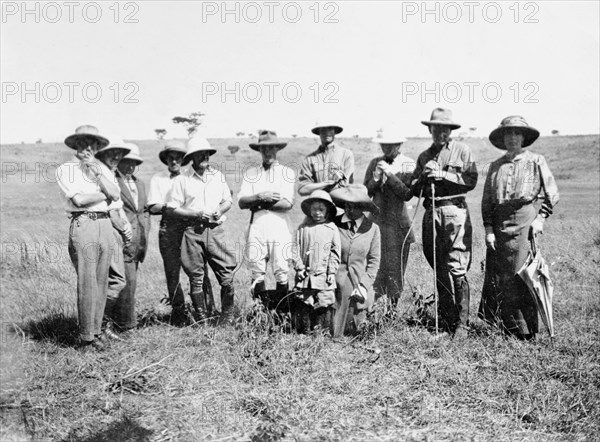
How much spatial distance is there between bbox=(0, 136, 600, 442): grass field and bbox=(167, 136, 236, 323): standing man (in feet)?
1.81

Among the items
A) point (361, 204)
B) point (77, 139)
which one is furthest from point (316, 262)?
point (77, 139)

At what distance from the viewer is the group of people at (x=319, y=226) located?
18.2ft

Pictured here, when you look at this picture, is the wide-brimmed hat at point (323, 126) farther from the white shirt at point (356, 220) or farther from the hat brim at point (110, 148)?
the hat brim at point (110, 148)

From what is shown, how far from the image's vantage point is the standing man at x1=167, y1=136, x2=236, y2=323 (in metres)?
6.23

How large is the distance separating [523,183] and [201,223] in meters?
3.55

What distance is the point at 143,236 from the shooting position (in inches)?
256

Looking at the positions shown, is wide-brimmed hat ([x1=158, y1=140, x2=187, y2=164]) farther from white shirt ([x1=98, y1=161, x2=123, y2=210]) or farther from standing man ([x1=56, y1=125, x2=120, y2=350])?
standing man ([x1=56, y1=125, x2=120, y2=350])

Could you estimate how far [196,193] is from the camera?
629 cm

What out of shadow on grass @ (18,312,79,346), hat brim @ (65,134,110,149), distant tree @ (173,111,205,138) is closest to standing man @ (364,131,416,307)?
hat brim @ (65,134,110,149)

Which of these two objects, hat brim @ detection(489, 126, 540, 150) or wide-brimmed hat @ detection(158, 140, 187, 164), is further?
wide-brimmed hat @ detection(158, 140, 187, 164)

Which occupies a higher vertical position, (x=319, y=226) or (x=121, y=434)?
(x=319, y=226)

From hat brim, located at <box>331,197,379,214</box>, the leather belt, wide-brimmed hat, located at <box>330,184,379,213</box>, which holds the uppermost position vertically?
wide-brimmed hat, located at <box>330,184,379,213</box>

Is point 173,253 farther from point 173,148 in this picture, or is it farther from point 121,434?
point 121,434

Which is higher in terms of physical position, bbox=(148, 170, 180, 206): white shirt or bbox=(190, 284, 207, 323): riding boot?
bbox=(148, 170, 180, 206): white shirt
